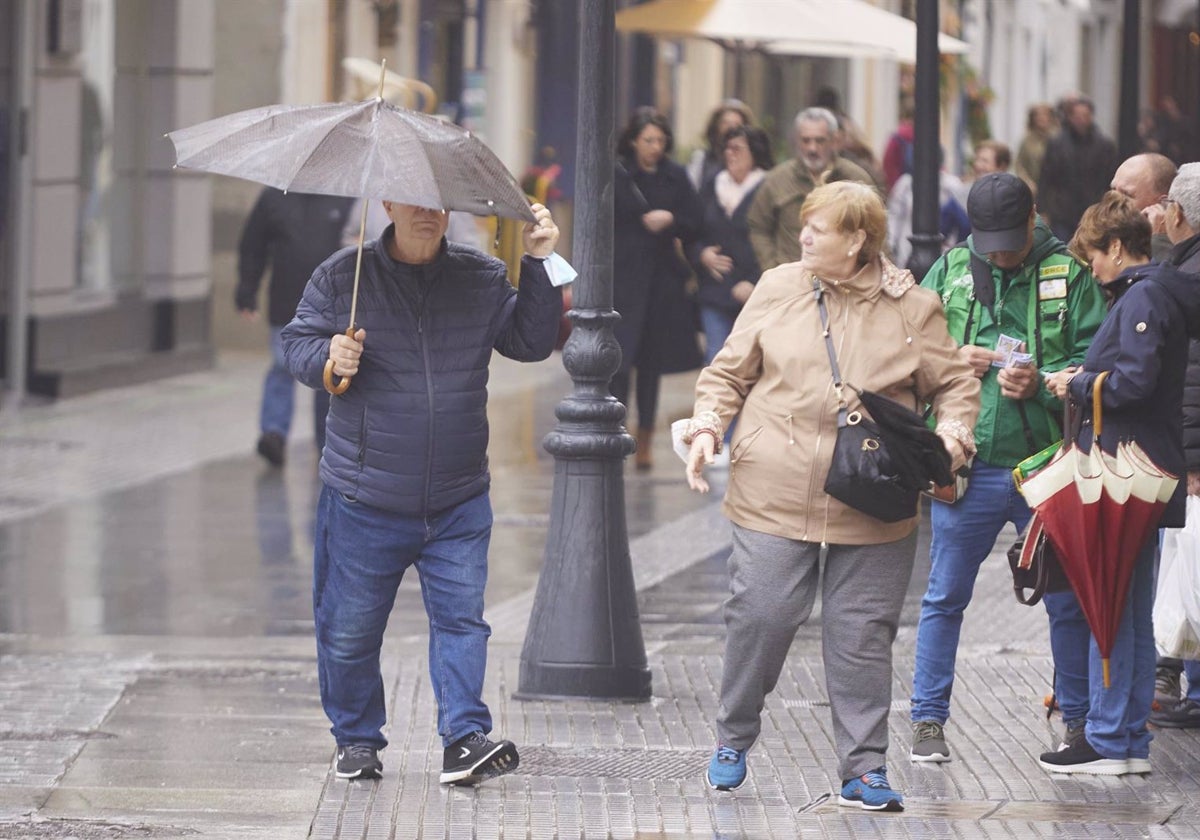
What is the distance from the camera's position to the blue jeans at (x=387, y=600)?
21.7 ft

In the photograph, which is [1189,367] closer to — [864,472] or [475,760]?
[864,472]

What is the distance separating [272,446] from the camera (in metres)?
13.6

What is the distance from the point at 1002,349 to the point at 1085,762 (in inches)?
44.9

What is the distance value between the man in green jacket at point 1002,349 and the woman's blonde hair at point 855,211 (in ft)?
1.70

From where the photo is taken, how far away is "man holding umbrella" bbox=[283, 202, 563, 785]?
648cm

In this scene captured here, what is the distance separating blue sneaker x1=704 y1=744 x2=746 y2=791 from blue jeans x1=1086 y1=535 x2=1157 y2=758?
1.00 metres

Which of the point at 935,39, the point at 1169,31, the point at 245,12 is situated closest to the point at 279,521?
the point at 935,39

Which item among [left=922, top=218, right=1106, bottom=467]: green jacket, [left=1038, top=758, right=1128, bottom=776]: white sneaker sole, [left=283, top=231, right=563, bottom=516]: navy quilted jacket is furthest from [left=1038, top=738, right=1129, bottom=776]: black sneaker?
[left=283, top=231, right=563, bottom=516]: navy quilted jacket

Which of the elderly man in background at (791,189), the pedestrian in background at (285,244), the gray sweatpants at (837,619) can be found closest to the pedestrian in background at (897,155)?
the elderly man in background at (791,189)

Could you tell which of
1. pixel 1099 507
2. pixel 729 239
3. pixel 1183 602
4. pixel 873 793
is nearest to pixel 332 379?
pixel 873 793

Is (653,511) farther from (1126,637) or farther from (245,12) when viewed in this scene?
(245,12)

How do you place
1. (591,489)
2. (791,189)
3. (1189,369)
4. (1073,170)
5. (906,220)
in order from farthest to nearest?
1. (1073,170)
2. (906,220)
3. (791,189)
4. (591,489)
5. (1189,369)

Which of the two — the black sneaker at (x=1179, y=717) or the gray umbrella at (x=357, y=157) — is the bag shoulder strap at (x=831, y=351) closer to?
the gray umbrella at (x=357, y=157)

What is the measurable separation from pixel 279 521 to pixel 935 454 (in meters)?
6.04
